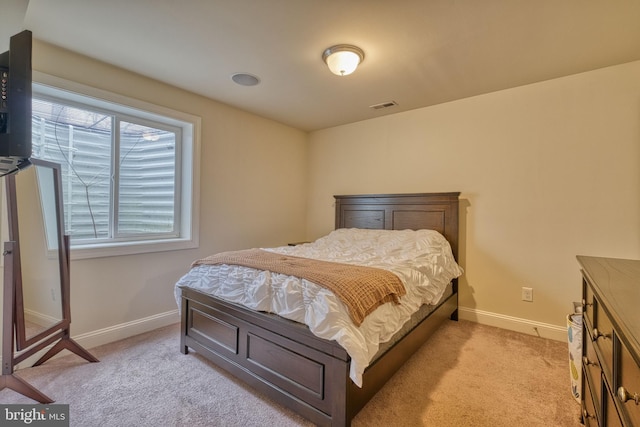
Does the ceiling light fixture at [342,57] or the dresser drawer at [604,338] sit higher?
the ceiling light fixture at [342,57]

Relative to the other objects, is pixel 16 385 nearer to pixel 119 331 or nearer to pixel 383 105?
pixel 119 331

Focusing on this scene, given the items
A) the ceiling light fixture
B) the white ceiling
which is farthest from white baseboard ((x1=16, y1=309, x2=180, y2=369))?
the ceiling light fixture

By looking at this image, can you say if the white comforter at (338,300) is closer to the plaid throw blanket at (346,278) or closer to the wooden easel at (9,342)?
the plaid throw blanket at (346,278)

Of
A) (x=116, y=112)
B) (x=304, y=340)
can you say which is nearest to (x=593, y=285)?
(x=304, y=340)

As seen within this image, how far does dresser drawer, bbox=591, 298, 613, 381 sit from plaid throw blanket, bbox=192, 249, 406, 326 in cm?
86

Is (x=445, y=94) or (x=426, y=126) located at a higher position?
(x=445, y=94)

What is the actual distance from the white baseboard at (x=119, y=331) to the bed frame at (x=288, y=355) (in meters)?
0.69

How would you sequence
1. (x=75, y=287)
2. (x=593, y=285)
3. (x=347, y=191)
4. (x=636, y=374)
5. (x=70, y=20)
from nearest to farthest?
(x=636, y=374), (x=593, y=285), (x=70, y=20), (x=75, y=287), (x=347, y=191)

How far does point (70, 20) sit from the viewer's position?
6.23 feet

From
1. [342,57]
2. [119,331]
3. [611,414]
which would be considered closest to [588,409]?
[611,414]

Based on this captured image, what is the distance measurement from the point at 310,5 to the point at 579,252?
2.90 m

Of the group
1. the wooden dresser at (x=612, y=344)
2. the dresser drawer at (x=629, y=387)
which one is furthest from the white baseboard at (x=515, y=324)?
the dresser drawer at (x=629, y=387)

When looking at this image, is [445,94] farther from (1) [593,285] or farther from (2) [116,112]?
(2) [116,112]

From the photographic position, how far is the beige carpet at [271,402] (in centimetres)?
158
